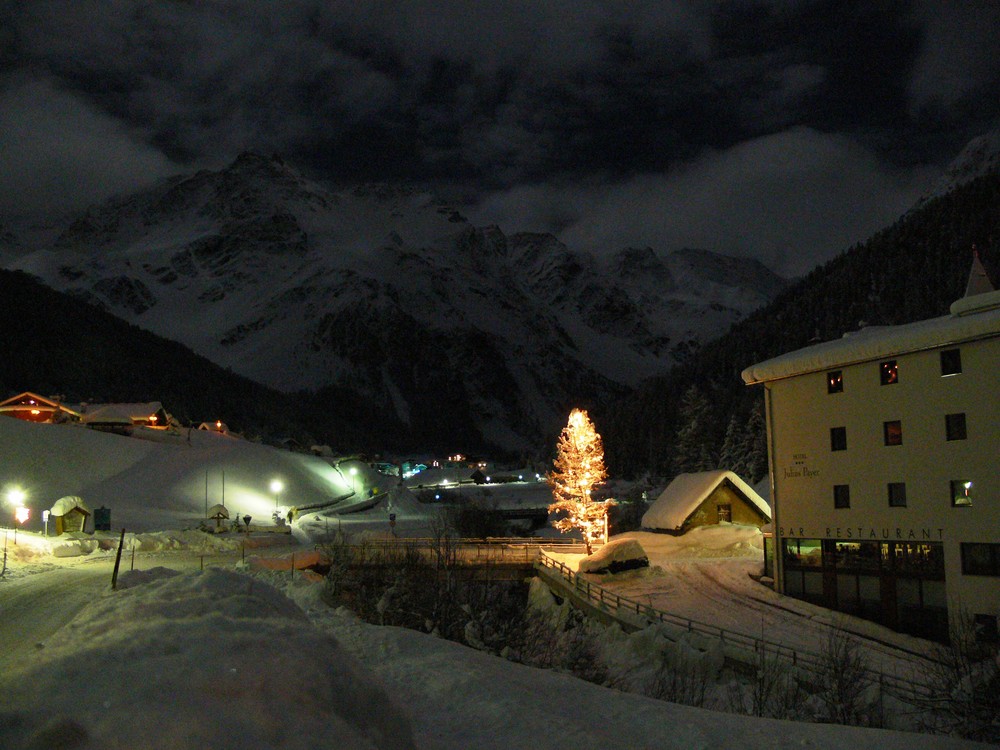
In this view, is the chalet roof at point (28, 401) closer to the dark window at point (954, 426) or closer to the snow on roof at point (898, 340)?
the snow on roof at point (898, 340)

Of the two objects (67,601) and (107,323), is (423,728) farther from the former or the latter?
(107,323)

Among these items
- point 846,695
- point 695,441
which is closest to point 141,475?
point 695,441

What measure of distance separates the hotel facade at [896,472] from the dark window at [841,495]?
0.18 ft

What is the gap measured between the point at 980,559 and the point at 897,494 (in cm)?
373

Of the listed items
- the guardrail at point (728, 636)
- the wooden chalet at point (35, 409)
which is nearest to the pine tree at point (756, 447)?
the guardrail at point (728, 636)

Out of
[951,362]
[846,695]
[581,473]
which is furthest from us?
[581,473]

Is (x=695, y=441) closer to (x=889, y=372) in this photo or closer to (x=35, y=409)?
(x=889, y=372)

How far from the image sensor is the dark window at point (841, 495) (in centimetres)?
2958

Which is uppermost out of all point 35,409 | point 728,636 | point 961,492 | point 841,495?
point 35,409

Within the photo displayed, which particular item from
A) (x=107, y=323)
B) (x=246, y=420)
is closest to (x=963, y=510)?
(x=246, y=420)

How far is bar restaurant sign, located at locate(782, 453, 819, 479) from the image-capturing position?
1231 inches

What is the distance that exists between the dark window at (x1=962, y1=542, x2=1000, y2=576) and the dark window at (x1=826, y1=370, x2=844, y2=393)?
7.71 metres

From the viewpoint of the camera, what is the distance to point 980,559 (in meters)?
24.5

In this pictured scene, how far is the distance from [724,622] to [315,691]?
21.8m
